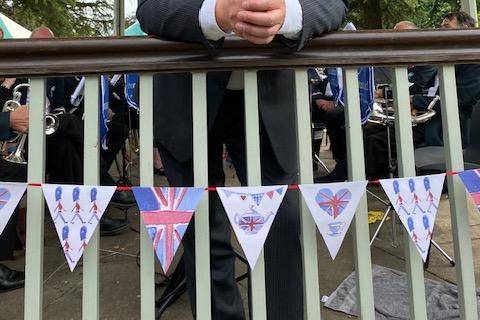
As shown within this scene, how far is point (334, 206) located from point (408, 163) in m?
0.27

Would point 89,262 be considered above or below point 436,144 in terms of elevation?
below

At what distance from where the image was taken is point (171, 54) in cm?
118

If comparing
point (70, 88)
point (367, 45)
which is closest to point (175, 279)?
point (367, 45)

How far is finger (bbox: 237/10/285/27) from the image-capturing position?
3.32ft

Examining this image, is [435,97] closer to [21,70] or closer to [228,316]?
[228,316]

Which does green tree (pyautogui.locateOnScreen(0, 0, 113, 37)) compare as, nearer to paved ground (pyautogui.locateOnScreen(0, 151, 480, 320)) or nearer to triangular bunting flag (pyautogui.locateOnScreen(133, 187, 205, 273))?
paved ground (pyautogui.locateOnScreen(0, 151, 480, 320))

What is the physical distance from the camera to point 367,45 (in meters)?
1.22

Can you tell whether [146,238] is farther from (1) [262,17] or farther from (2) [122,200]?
(2) [122,200]

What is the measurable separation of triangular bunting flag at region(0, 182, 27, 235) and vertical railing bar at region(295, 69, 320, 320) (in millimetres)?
798

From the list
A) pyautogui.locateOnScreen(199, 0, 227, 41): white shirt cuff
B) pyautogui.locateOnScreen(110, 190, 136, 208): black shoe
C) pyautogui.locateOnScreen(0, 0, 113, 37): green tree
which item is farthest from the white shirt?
pyautogui.locateOnScreen(0, 0, 113, 37): green tree

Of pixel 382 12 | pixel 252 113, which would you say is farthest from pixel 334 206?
pixel 382 12

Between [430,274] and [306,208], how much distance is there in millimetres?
1538

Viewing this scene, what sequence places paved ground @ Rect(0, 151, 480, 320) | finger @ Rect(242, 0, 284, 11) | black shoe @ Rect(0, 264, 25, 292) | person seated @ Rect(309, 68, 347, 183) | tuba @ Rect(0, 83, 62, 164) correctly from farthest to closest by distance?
person seated @ Rect(309, 68, 347, 183)
tuba @ Rect(0, 83, 62, 164)
black shoe @ Rect(0, 264, 25, 292)
paved ground @ Rect(0, 151, 480, 320)
finger @ Rect(242, 0, 284, 11)

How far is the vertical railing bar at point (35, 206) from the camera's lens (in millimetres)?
1219
